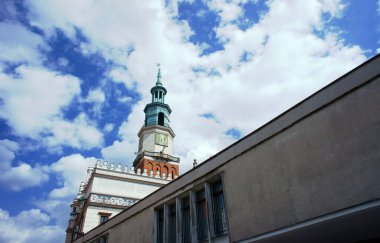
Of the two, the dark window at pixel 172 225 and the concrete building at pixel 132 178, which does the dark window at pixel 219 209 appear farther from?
the concrete building at pixel 132 178

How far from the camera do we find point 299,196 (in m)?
9.48

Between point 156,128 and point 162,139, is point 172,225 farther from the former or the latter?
point 156,128

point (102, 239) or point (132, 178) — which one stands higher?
point (132, 178)

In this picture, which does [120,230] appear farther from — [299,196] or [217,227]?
[299,196]

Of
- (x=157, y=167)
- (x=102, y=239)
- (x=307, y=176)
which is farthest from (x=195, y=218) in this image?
(x=157, y=167)

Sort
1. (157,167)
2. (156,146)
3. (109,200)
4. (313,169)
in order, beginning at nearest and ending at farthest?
1. (313,169)
2. (109,200)
3. (157,167)
4. (156,146)

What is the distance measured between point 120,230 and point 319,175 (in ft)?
43.1

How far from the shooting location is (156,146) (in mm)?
49906

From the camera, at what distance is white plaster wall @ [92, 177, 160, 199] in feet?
119

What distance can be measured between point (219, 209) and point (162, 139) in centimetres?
3868

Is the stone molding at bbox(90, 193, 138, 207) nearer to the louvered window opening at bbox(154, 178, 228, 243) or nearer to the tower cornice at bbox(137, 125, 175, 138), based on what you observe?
the tower cornice at bbox(137, 125, 175, 138)

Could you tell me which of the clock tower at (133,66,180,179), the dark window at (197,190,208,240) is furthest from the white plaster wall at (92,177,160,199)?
the dark window at (197,190,208,240)

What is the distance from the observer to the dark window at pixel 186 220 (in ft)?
46.2

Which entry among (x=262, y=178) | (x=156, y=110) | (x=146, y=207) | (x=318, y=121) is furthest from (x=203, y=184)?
(x=156, y=110)
